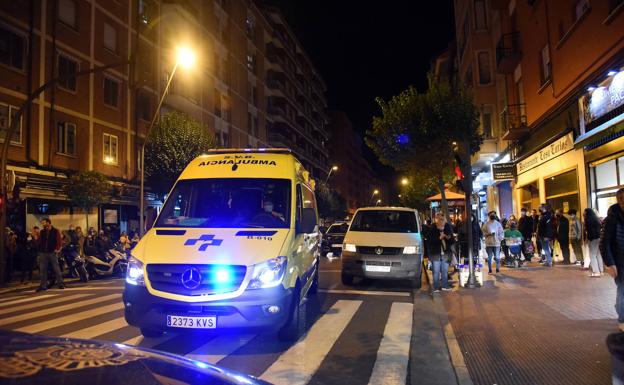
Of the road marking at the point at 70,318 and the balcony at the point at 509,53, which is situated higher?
the balcony at the point at 509,53

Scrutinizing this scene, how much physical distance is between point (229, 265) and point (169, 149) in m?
21.0

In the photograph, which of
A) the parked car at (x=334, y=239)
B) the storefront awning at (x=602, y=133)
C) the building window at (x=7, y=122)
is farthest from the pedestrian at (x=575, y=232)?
the building window at (x=7, y=122)

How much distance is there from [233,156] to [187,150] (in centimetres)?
1841

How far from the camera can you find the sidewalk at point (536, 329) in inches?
195

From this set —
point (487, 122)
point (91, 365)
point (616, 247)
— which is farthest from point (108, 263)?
point (487, 122)

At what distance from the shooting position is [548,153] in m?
17.1

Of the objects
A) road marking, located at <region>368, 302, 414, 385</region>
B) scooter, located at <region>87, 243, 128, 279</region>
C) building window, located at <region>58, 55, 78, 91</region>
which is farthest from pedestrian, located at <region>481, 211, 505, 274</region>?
building window, located at <region>58, 55, 78, 91</region>

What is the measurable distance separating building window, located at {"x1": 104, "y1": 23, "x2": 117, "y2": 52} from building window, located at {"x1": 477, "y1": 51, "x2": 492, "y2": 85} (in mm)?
20518

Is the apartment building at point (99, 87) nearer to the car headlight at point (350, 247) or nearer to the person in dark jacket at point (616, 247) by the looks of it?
the car headlight at point (350, 247)

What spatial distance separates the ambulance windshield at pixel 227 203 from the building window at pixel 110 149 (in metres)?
19.6

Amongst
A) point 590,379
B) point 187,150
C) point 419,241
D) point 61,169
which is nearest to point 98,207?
point 61,169

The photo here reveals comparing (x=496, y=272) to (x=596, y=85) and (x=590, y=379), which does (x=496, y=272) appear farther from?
(x=590, y=379)

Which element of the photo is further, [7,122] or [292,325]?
[7,122]

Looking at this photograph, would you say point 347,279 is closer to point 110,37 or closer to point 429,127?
point 429,127
